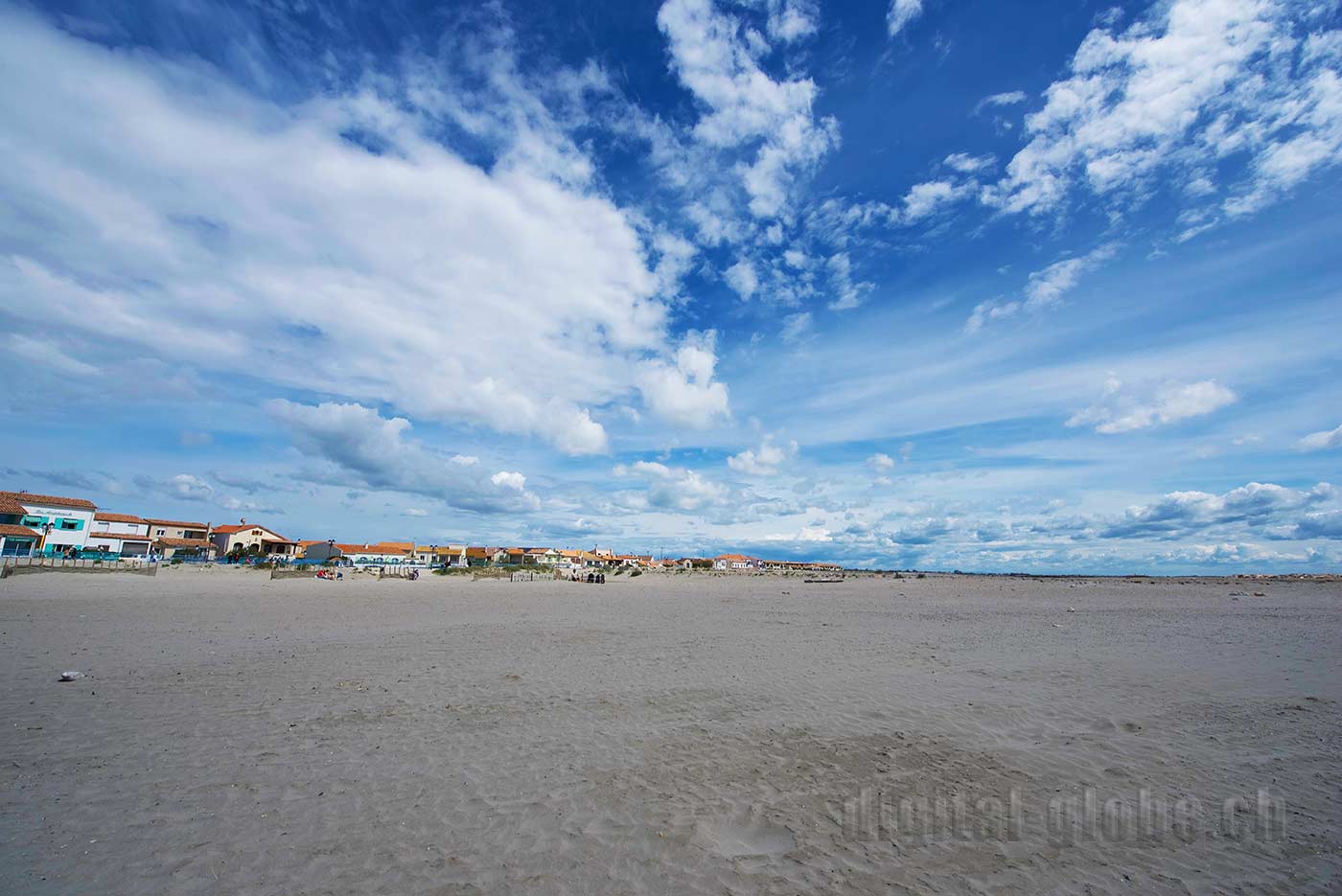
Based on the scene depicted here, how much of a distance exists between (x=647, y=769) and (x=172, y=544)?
360 ft

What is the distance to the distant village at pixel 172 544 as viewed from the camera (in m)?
59.6

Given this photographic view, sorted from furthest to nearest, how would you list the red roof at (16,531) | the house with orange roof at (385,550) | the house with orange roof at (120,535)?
the house with orange roof at (385,550) → the house with orange roof at (120,535) → the red roof at (16,531)

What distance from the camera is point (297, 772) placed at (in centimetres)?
761

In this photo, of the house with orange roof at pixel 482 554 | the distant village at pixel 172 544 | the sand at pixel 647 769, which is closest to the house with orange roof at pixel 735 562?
the distant village at pixel 172 544

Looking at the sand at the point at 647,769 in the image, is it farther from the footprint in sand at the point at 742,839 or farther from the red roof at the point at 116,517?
the red roof at the point at 116,517

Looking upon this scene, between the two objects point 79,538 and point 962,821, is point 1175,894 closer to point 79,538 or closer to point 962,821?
point 962,821

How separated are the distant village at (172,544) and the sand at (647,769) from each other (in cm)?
6191

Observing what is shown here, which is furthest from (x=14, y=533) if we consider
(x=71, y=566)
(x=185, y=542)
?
(x=185, y=542)

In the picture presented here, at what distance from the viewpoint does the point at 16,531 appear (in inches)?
2212

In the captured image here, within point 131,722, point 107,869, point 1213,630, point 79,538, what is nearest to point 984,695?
point 107,869

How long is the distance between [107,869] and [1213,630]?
115ft

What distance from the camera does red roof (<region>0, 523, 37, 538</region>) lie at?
54369mm

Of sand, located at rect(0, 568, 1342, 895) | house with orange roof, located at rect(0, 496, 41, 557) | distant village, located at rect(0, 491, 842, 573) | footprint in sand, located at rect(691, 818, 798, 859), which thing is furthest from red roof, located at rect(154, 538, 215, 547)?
footprint in sand, located at rect(691, 818, 798, 859)

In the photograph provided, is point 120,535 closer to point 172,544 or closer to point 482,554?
point 172,544
